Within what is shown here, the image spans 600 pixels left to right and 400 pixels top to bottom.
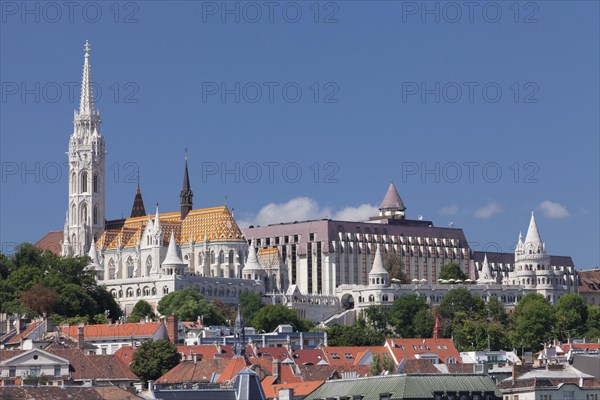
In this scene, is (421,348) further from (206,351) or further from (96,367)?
(96,367)

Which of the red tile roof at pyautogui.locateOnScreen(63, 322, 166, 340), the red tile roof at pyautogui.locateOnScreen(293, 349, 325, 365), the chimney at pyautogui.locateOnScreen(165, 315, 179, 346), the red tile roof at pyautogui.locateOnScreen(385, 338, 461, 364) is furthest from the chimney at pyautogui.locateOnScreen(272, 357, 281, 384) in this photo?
the red tile roof at pyautogui.locateOnScreen(63, 322, 166, 340)

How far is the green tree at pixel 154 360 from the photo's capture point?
151625 mm

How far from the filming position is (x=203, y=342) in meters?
183

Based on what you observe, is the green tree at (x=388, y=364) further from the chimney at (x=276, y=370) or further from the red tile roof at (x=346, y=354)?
the chimney at (x=276, y=370)

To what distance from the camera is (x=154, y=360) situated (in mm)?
153625

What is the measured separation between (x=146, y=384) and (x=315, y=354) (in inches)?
838

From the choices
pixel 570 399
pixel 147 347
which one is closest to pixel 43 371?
pixel 147 347

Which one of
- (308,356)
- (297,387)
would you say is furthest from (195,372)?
(297,387)

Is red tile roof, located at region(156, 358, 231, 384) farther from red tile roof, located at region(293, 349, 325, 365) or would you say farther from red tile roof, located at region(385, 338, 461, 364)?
red tile roof, located at region(385, 338, 461, 364)

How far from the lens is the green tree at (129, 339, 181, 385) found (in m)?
152

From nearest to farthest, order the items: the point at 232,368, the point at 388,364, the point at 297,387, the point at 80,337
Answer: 1. the point at 297,387
2. the point at 232,368
3. the point at 388,364
4. the point at 80,337

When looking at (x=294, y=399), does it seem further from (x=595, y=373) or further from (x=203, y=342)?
(x=203, y=342)

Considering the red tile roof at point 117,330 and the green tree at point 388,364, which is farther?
the red tile roof at point 117,330

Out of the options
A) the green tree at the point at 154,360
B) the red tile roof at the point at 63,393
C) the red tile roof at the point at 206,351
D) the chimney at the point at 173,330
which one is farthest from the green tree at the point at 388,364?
the red tile roof at the point at 63,393
